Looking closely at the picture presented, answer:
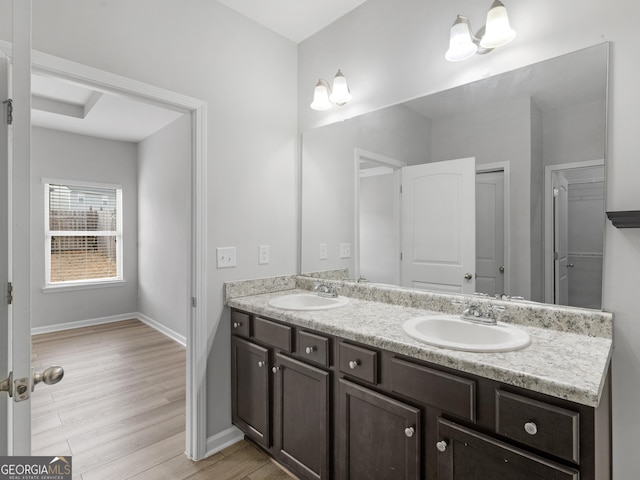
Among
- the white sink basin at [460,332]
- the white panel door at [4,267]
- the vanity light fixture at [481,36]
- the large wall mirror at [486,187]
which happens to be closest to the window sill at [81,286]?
the large wall mirror at [486,187]

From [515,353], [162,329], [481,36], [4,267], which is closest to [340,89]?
[481,36]

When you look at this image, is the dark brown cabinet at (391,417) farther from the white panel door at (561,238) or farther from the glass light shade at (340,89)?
the glass light shade at (340,89)

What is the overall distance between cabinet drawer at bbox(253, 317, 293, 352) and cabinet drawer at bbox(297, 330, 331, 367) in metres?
0.08

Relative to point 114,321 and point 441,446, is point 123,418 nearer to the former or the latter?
point 441,446

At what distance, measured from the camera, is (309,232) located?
97.8 inches

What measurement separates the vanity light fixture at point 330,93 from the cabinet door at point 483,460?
73.6 inches

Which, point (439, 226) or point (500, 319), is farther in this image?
point (439, 226)

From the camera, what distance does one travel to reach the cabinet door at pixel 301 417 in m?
1.56

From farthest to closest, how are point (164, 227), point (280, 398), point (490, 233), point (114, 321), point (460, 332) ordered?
point (114, 321) < point (164, 227) < point (280, 398) < point (490, 233) < point (460, 332)

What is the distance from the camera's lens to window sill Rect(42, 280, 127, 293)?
448cm

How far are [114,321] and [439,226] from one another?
197 inches

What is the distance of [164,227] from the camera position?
14.3 ft

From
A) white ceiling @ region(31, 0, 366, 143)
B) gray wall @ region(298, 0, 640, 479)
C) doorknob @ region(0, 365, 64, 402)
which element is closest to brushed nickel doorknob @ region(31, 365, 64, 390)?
doorknob @ region(0, 365, 64, 402)

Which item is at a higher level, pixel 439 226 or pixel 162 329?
pixel 439 226
